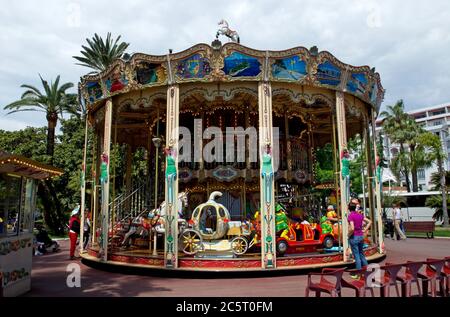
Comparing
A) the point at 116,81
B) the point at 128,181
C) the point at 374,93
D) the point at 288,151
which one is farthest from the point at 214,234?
the point at 374,93

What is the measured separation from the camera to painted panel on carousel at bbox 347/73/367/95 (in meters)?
12.1

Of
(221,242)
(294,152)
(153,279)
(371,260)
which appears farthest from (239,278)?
(294,152)

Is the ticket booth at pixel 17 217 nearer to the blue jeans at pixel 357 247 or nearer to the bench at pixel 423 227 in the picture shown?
the blue jeans at pixel 357 247

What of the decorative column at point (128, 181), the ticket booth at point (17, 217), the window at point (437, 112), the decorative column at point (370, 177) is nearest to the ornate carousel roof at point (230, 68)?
the decorative column at point (370, 177)

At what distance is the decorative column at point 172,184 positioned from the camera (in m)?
10.1

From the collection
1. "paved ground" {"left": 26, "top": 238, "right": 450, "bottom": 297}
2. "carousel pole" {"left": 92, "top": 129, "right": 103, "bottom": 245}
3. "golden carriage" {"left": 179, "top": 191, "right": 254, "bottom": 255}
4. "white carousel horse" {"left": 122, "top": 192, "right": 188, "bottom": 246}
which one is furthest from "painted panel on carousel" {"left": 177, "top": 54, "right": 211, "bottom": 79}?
"carousel pole" {"left": 92, "top": 129, "right": 103, "bottom": 245}

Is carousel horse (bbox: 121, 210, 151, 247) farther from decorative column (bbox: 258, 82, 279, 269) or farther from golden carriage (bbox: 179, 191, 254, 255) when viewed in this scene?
decorative column (bbox: 258, 82, 279, 269)

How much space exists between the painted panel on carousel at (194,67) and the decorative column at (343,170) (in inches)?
174

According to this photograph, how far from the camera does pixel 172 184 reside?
10.4 meters

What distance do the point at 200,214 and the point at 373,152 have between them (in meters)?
7.26

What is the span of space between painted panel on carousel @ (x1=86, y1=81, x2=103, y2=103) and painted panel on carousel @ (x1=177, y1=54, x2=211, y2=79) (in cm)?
363

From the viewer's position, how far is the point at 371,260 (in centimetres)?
1153

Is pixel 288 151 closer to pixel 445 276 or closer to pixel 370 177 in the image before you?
pixel 370 177
